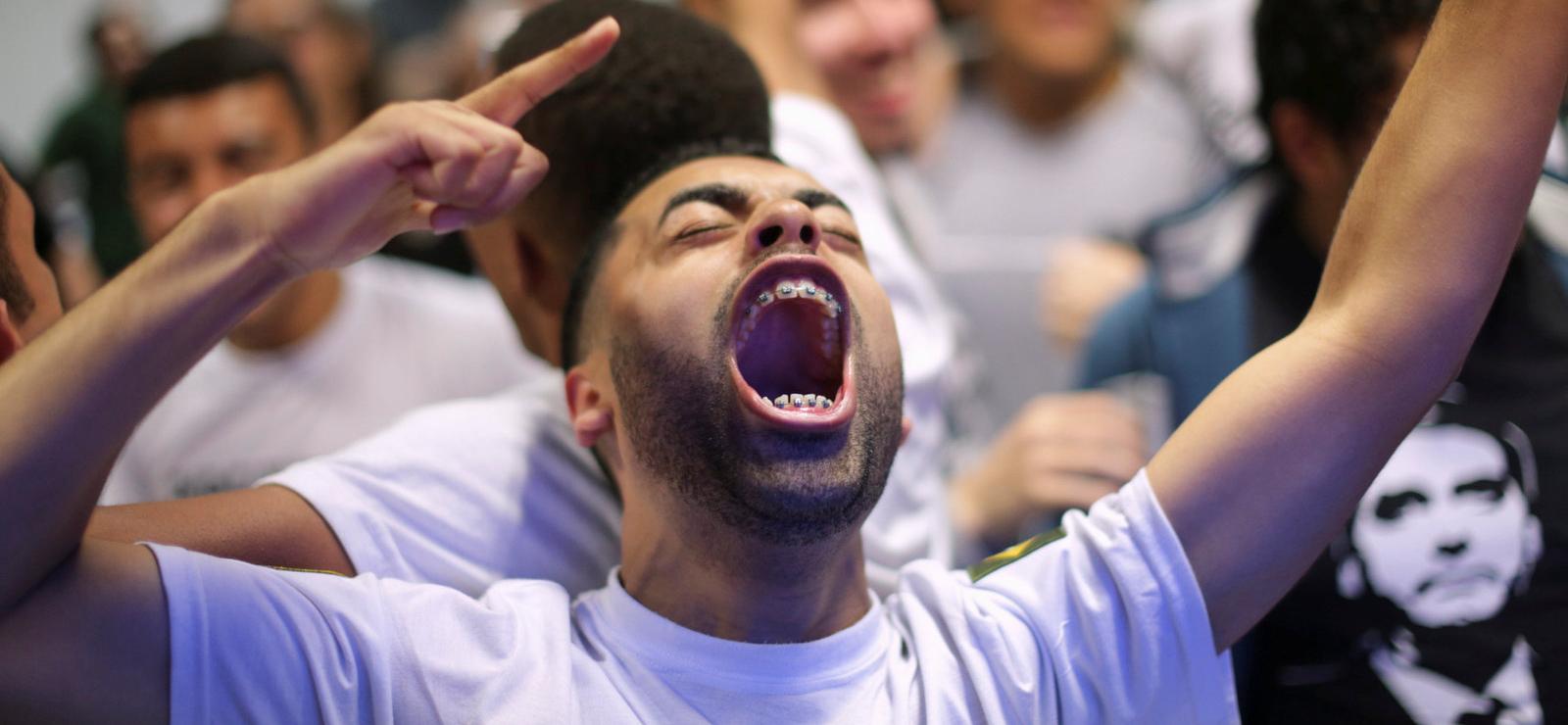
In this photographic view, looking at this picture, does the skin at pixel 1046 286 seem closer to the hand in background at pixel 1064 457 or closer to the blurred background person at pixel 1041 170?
the hand in background at pixel 1064 457

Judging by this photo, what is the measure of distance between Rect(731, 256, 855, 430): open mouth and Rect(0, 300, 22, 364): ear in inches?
21.8

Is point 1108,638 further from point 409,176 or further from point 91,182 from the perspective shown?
point 91,182

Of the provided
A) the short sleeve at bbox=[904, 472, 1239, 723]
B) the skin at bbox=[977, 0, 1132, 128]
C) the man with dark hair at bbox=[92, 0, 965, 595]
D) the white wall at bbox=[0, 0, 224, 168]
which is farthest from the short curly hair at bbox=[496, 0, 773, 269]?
the white wall at bbox=[0, 0, 224, 168]

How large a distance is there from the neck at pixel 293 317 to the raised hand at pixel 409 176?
53.0 inches

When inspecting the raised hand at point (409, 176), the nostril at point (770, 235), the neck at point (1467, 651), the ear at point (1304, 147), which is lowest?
the neck at point (1467, 651)

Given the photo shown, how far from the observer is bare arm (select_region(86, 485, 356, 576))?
108 cm

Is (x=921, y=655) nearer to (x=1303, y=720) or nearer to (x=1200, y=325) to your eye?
(x=1303, y=720)

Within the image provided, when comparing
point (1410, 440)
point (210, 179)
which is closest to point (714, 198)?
point (1410, 440)

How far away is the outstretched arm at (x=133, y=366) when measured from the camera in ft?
2.86

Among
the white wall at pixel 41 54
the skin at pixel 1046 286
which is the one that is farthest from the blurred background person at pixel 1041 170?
the white wall at pixel 41 54

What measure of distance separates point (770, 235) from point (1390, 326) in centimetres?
49

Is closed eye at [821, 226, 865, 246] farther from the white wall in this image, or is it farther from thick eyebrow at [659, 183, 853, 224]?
the white wall

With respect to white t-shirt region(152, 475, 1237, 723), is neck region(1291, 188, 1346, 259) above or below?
above

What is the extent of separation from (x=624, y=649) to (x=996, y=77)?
2106mm
